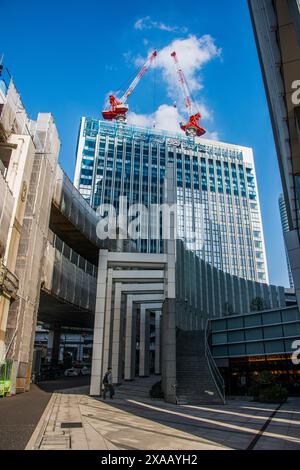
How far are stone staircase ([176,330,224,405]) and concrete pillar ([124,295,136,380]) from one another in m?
7.78

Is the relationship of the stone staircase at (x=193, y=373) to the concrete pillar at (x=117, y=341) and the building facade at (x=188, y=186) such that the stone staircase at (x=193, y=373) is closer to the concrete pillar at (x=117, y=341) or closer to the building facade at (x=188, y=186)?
the concrete pillar at (x=117, y=341)

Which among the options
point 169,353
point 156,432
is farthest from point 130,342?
point 156,432

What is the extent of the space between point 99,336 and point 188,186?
10627 centimetres

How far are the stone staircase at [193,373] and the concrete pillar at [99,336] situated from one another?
206 inches

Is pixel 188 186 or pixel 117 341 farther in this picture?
pixel 188 186

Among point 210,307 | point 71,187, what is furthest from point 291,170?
point 210,307

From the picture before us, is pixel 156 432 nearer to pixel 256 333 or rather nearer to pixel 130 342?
pixel 256 333

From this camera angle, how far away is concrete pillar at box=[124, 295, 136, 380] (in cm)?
3362

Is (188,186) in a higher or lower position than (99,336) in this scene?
higher

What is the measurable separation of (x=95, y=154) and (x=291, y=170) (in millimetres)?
108625

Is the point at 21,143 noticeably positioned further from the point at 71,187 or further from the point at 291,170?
the point at 291,170

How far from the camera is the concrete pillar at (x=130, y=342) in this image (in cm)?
3362

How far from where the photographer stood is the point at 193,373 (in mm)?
22688

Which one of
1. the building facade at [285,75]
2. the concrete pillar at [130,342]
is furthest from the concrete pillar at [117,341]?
the building facade at [285,75]
